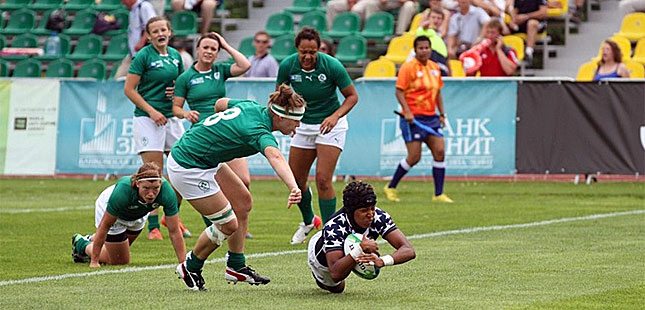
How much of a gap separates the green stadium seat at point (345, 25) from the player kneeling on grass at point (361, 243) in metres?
19.5

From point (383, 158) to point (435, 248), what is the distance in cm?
1011

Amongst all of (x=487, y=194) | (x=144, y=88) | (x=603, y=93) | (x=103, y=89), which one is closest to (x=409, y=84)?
(x=487, y=194)

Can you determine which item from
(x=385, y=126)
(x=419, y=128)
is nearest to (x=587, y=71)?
(x=385, y=126)

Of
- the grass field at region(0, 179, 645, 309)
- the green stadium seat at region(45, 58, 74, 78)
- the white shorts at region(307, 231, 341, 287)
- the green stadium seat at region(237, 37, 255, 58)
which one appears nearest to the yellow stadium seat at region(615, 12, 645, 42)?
the grass field at region(0, 179, 645, 309)

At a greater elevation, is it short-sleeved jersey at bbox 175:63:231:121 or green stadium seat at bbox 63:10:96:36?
short-sleeved jersey at bbox 175:63:231:121

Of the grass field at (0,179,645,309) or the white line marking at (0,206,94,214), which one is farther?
the white line marking at (0,206,94,214)

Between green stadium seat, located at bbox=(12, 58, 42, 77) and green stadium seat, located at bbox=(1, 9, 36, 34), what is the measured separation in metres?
2.19

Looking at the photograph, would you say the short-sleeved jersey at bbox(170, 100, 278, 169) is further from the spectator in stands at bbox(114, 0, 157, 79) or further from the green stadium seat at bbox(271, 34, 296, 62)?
the green stadium seat at bbox(271, 34, 296, 62)

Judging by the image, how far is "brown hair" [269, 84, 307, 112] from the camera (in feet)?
32.7

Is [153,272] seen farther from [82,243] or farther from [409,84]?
[409,84]

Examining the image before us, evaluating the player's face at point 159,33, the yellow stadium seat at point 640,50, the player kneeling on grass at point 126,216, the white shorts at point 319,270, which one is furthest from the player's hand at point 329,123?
the yellow stadium seat at point 640,50

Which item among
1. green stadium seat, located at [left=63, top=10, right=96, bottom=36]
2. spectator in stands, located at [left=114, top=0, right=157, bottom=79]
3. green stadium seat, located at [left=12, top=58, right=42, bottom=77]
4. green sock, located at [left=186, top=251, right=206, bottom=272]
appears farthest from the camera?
green stadium seat, located at [left=63, top=10, right=96, bottom=36]

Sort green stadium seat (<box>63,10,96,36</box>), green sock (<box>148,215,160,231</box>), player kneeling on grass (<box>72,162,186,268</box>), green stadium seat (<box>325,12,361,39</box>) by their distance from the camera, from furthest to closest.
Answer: green stadium seat (<box>63,10,96,36</box>) < green stadium seat (<box>325,12,361,39</box>) < green sock (<box>148,215,160,231</box>) < player kneeling on grass (<box>72,162,186,268</box>)

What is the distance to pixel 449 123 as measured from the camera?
2381 centimetres
